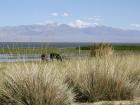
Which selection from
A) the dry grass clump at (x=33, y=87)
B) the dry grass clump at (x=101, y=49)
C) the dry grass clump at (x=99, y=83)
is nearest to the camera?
the dry grass clump at (x=33, y=87)

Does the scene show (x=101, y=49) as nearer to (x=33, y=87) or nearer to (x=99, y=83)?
(x=99, y=83)

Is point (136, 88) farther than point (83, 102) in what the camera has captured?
Yes

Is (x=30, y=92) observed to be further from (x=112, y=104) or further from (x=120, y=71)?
(x=120, y=71)

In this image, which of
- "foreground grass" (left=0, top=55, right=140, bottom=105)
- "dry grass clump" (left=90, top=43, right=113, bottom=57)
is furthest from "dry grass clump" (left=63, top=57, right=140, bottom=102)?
"dry grass clump" (left=90, top=43, right=113, bottom=57)

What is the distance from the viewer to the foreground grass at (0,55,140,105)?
12891mm

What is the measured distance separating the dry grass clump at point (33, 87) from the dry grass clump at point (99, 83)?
1.42 m

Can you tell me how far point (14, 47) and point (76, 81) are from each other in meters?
2.24

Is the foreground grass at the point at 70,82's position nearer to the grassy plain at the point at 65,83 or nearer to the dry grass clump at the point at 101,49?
the grassy plain at the point at 65,83

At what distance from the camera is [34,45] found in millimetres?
13977

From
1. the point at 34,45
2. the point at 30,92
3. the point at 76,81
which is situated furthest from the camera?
the point at 76,81

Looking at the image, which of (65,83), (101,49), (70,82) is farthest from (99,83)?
(101,49)

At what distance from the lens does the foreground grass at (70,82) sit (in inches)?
508

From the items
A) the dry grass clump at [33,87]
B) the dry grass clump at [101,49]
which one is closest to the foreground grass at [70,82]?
the dry grass clump at [33,87]

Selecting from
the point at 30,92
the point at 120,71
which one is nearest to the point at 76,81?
the point at 120,71
